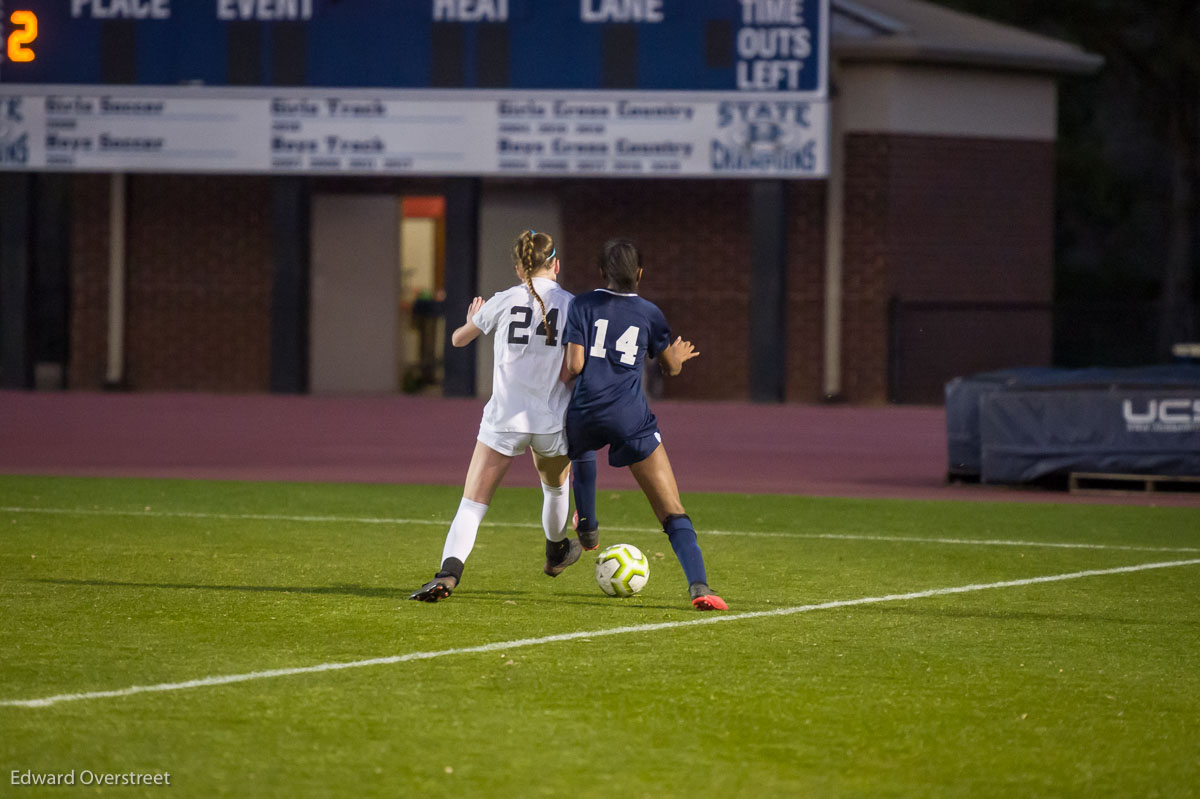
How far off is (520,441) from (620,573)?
89 cm

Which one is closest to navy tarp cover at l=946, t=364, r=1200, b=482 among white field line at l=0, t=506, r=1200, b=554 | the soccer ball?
white field line at l=0, t=506, r=1200, b=554

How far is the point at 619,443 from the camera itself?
26.0 feet

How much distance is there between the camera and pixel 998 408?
14.9m

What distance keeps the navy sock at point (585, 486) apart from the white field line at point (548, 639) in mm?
1300

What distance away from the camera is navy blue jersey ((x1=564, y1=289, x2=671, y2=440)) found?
7891 mm

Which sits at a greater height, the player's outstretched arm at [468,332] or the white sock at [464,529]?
the player's outstretched arm at [468,332]

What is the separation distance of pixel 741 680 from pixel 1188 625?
2.87m

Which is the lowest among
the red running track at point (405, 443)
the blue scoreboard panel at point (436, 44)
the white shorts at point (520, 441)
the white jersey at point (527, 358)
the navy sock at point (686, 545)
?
the red running track at point (405, 443)

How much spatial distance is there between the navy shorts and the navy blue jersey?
3 cm

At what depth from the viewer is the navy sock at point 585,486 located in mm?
9109

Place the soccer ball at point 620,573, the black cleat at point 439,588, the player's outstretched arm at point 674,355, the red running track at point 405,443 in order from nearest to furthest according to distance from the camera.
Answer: the player's outstretched arm at point 674,355 → the black cleat at point 439,588 → the soccer ball at point 620,573 → the red running track at point 405,443

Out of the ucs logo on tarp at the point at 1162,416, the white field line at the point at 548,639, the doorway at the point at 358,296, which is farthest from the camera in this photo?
the doorway at the point at 358,296

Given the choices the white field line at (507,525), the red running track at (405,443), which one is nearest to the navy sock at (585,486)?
the white field line at (507,525)

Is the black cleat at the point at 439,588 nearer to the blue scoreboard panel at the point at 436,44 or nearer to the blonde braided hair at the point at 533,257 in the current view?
the blonde braided hair at the point at 533,257
